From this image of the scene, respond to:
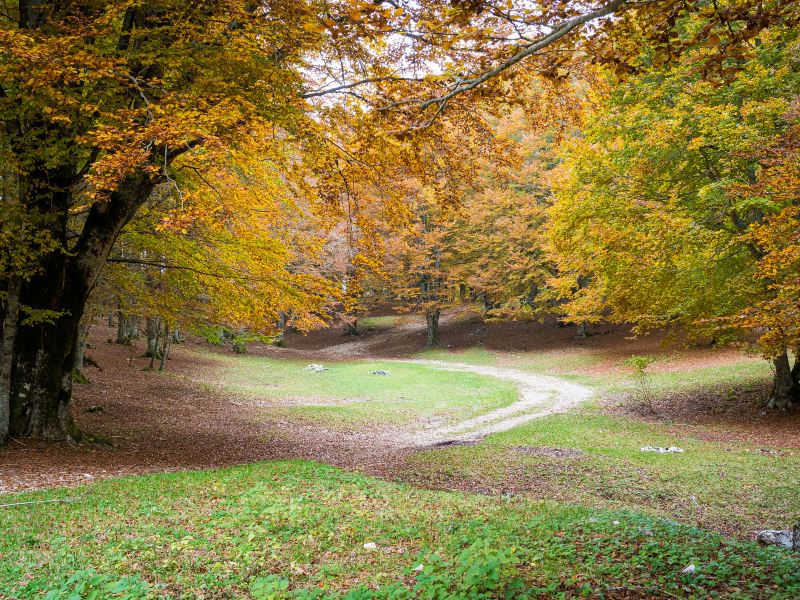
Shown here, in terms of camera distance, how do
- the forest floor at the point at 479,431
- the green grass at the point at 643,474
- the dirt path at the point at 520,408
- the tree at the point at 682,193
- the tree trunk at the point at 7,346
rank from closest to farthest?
the green grass at the point at 643,474, the forest floor at the point at 479,431, the tree trunk at the point at 7,346, the tree at the point at 682,193, the dirt path at the point at 520,408

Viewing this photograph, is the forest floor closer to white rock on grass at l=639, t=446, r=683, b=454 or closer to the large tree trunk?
white rock on grass at l=639, t=446, r=683, b=454

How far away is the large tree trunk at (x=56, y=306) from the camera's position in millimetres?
9625

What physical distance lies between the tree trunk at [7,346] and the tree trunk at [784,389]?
17632mm

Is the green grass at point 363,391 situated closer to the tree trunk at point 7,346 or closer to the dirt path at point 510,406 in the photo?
the dirt path at point 510,406

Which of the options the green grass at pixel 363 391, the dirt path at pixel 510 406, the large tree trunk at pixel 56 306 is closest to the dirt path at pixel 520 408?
the dirt path at pixel 510 406

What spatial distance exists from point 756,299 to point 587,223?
478 centimetres

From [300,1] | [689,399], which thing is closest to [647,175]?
[689,399]

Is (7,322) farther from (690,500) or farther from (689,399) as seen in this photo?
(689,399)

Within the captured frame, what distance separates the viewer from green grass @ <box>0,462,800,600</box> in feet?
13.3

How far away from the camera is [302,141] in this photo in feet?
28.9

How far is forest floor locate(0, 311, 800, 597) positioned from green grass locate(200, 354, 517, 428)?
10cm

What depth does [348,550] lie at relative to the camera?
5.29 meters

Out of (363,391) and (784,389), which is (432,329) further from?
(784,389)

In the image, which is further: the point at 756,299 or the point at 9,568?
the point at 756,299
